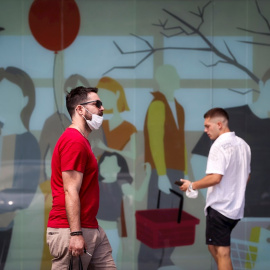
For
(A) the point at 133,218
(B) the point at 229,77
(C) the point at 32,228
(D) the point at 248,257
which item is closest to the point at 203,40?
(B) the point at 229,77

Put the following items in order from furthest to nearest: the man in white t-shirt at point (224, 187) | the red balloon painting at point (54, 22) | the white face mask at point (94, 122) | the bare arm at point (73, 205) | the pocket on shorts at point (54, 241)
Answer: the red balloon painting at point (54, 22) < the man in white t-shirt at point (224, 187) < the white face mask at point (94, 122) < the pocket on shorts at point (54, 241) < the bare arm at point (73, 205)

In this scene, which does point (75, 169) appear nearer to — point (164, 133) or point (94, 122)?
point (94, 122)

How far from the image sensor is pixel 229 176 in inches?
174

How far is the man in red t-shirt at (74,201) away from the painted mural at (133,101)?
7.29 feet

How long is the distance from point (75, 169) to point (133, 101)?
2.61 m

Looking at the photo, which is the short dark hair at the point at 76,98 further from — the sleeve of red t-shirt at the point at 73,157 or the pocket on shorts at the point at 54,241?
the pocket on shorts at the point at 54,241

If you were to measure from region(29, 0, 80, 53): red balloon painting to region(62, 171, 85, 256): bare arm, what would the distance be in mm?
2816

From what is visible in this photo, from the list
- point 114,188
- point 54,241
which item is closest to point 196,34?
point 114,188

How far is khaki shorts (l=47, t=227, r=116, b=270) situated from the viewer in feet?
10.0

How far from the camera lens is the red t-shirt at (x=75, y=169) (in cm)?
302

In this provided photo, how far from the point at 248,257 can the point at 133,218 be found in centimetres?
140

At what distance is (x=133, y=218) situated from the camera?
5535 millimetres

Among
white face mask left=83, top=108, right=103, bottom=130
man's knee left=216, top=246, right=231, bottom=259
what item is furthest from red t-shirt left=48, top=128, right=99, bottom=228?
man's knee left=216, top=246, right=231, bottom=259

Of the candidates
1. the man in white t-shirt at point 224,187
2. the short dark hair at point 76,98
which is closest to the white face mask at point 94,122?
the short dark hair at point 76,98
